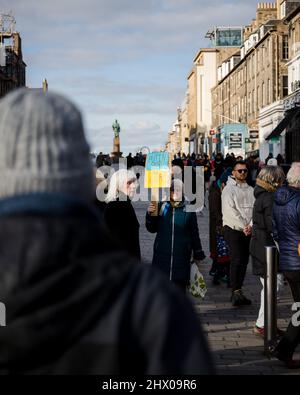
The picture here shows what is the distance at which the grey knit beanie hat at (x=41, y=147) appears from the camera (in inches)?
66.3

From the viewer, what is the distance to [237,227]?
9641mm

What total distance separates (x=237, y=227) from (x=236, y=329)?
1.67 meters

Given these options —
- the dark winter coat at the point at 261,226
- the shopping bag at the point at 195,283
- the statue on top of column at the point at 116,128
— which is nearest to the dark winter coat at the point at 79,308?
the shopping bag at the point at 195,283

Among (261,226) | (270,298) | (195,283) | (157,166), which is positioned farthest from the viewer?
(157,166)

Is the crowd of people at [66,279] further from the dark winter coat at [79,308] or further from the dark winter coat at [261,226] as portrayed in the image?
the dark winter coat at [261,226]

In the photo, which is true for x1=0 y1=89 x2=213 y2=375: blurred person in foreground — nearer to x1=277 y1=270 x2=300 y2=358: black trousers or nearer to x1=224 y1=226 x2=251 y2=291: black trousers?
x1=277 y1=270 x2=300 y2=358: black trousers

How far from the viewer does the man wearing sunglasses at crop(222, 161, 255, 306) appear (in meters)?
9.66

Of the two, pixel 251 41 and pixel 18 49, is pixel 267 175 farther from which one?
pixel 18 49

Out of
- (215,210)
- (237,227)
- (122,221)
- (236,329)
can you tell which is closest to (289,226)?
(122,221)

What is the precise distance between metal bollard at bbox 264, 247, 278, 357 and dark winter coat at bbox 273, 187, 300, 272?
0.12 m

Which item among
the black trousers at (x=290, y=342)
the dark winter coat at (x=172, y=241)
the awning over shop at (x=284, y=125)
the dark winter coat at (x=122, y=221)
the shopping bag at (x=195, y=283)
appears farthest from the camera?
the awning over shop at (x=284, y=125)

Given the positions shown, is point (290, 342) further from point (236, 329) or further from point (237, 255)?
point (237, 255)
